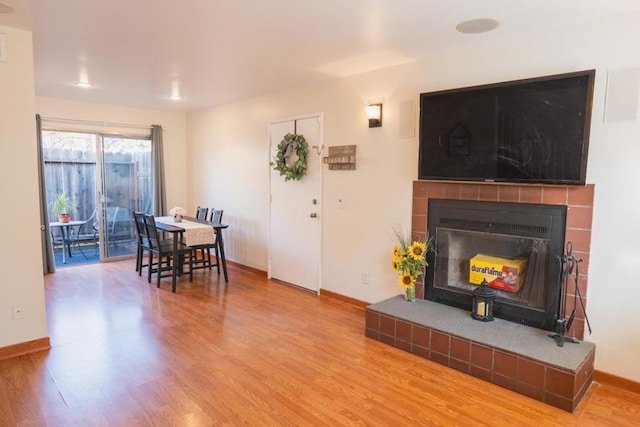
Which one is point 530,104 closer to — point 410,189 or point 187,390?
point 410,189

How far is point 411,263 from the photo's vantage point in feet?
11.6

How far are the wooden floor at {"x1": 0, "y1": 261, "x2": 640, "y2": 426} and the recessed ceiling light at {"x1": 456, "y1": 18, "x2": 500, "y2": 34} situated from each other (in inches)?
97.6

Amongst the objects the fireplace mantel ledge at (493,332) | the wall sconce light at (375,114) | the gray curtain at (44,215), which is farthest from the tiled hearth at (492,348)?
the gray curtain at (44,215)

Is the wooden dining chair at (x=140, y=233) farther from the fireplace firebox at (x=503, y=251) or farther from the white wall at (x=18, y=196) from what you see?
the fireplace firebox at (x=503, y=251)

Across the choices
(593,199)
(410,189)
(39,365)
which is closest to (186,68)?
(410,189)

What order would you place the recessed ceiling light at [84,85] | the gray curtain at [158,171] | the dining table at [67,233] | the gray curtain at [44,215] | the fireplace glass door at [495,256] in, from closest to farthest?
the fireplace glass door at [495,256] < the recessed ceiling light at [84,85] < the gray curtain at [44,215] < the dining table at [67,233] < the gray curtain at [158,171]

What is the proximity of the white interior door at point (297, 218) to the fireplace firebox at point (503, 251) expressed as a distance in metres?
1.57

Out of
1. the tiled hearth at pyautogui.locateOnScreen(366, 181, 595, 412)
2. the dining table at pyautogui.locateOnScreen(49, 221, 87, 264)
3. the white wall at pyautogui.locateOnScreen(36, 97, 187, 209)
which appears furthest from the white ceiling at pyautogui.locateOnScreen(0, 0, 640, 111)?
the dining table at pyautogui.locateOnScreen(49, 221, 87, 264)

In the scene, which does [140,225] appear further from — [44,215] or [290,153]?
[290,153]

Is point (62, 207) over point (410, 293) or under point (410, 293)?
over

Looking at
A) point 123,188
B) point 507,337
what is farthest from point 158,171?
point 507,337

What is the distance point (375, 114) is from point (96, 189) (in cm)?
473

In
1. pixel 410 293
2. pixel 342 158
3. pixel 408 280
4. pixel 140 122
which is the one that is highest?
pixel 140 122

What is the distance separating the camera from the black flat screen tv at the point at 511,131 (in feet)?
8.64
